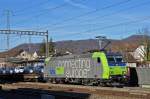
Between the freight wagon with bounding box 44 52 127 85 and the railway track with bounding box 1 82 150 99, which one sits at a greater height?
the freight wagon with bounding box 44 52 127 85

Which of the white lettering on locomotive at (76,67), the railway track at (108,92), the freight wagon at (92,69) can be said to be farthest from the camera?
the white lettering on locomotive at (76,67)

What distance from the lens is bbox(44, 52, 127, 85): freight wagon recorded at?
3584 centimetres

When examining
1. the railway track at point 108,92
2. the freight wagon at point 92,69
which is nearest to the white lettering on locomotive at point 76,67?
the freight wagon at point 92,69

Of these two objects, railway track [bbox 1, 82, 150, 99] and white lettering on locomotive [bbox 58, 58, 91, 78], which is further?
white lettering on locomotive [bbox 58, 58, 91, 78]

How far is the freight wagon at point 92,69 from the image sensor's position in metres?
35.8

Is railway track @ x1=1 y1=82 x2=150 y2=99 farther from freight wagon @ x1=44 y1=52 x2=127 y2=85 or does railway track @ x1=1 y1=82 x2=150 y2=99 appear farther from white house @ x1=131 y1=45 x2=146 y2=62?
white house @ x1=131 y1=45 x2=146 y2=62

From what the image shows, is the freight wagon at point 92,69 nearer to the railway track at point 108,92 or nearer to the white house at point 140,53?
the railway track at point 108,92

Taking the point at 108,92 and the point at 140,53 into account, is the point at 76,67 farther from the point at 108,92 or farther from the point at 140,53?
the point at 140,53

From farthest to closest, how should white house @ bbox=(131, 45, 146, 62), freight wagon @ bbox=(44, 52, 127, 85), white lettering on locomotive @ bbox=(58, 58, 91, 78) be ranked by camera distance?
1. white house @ bbox=(131, 45, 146, 62)
2. white lettering on locomotive @ bbox=(58, 58, 91, 78)
3. freight wagon @ bbox=(44, 52, 127, 85)

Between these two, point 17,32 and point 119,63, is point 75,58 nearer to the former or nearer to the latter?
point 119,63

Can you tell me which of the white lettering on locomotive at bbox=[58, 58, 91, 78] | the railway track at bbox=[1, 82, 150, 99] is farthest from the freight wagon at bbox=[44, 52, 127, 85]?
the railway track at bbox=[1, 82, 150, 99]

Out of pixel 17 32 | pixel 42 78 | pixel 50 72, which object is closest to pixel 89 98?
pixel 50 72

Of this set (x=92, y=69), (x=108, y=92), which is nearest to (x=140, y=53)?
(x=92, y=69)

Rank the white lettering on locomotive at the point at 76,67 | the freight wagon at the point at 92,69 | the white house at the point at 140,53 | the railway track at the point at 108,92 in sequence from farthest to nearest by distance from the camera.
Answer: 1. the white house at the point at 140,53
2. the white lettering on locomotive at the point at 76,67
3. the freight wagon at the point at 92,69
4. the railway track at the point at 108,92
